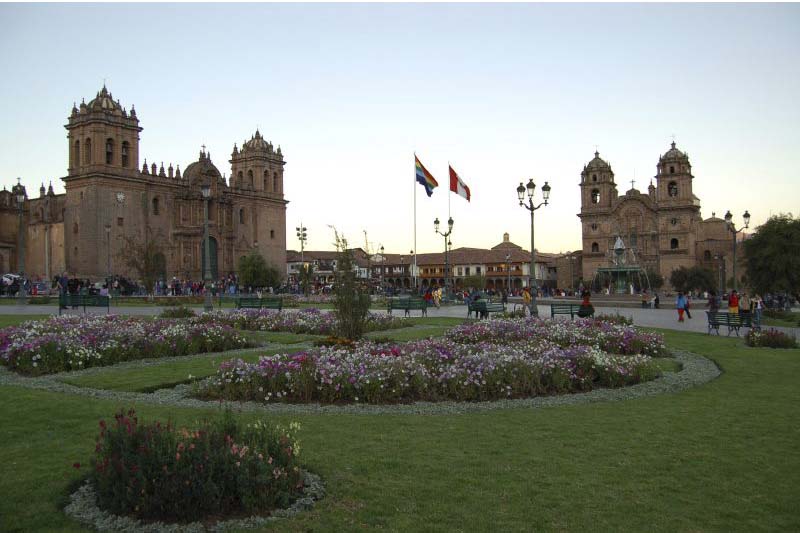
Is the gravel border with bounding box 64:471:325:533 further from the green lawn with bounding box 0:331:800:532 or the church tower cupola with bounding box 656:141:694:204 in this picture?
the church tower cupola with bounding box 656:141:694:204

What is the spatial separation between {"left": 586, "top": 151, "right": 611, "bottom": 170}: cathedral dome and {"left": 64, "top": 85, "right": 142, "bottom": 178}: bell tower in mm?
58974

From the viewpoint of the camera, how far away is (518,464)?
22.2ft

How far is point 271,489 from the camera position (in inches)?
217

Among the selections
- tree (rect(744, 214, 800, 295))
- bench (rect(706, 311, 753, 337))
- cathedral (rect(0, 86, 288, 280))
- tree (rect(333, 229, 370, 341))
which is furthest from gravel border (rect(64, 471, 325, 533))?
cathedral (rect(0, 86, 288, 280))

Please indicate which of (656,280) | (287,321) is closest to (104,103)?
(287,321)

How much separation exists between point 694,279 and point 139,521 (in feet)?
268

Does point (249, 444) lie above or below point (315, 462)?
above

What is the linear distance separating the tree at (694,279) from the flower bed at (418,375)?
236ft

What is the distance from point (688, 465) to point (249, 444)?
437 centimetres

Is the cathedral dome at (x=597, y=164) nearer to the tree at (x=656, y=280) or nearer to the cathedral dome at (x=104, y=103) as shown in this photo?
the tree at (x=656, y=280)

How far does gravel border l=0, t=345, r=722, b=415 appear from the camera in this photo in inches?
381

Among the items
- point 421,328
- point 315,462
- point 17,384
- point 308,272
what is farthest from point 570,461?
point 308,272

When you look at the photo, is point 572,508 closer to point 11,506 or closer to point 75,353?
point 11,506

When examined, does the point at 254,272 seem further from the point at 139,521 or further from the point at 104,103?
the point at 139,521
